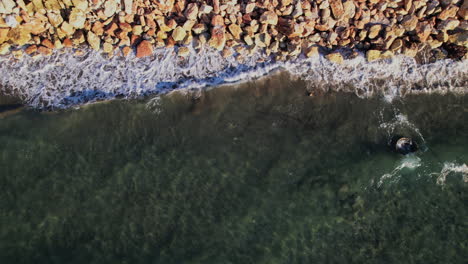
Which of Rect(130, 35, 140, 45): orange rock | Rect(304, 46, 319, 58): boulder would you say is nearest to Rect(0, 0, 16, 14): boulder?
Rect(130, 35, 140, 45): orange rock

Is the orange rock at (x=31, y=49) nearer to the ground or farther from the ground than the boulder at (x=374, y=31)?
farther from the ground

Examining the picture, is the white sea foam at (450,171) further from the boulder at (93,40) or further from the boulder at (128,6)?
the boulder at (93,40)

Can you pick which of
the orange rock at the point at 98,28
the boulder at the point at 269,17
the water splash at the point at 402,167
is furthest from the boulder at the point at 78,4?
the water splash at the point at 402,167

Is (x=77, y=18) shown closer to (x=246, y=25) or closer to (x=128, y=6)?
(x=128, y=6)

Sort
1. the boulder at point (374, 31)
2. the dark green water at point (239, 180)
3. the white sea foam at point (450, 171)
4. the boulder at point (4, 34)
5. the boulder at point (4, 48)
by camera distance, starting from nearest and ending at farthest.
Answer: the dark green water at point (239, 180), the white sea foam at point (450, 171), the boulder at point (374, 31), the boulder at point (4, 34), the boulder at point (4, 48)

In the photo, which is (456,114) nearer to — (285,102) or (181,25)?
(285,102)

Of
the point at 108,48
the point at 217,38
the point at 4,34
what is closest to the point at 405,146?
the point at 217,38

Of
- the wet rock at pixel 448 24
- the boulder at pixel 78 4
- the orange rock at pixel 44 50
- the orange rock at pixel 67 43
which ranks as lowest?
the wet rock at pixel 448 24
